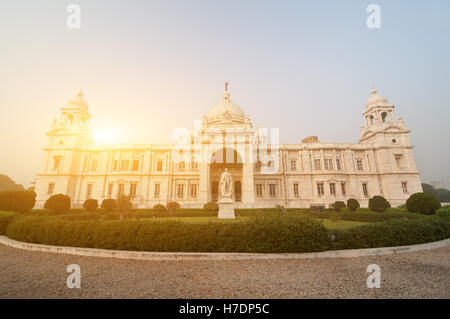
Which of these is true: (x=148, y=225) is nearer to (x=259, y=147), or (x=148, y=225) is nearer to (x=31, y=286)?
(x=31, y=286)

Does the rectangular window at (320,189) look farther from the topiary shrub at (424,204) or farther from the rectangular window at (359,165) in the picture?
the topiary shrub at (424,204)

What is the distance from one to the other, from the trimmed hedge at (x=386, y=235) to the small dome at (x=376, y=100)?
37960 mm

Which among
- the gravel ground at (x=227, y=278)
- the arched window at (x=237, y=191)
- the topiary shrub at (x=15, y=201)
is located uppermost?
the arched window at (x=237, y=191)

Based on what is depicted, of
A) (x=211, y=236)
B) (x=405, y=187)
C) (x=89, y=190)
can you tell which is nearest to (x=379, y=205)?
(x=405, y=187)

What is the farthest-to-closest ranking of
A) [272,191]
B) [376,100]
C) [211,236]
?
[376,100], [272,191], [211,236]

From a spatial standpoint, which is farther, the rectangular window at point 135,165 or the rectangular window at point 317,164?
the rectangular window at point 135,165

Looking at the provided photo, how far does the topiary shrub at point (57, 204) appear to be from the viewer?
21.5m

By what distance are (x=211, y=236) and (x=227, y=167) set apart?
2757cm

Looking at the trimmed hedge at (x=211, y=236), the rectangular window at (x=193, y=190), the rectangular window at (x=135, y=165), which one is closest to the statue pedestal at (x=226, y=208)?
the trimmed hedge at (x=211, y=236)

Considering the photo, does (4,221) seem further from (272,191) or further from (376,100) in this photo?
(376,100)

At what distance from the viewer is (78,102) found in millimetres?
37844
